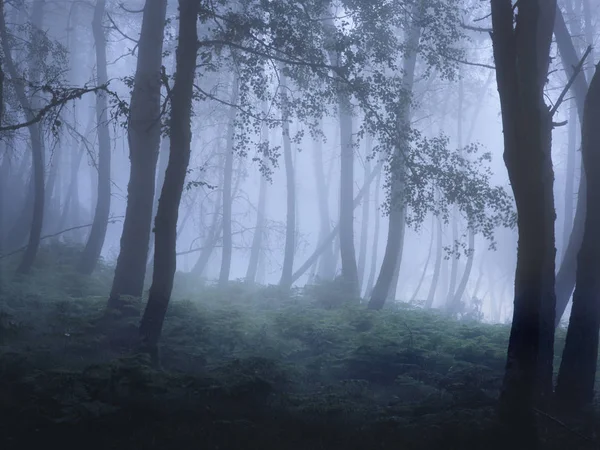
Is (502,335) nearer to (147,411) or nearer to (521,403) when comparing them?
(521,403)

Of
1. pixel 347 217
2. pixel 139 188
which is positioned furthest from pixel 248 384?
pixel 347 217

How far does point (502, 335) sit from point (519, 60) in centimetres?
700

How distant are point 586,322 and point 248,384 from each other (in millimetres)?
4959

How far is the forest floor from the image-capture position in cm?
664

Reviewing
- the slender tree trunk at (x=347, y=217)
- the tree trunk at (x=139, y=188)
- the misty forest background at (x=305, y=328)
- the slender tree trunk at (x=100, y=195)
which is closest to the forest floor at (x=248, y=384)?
the misty forest background at (x=305, y=328)

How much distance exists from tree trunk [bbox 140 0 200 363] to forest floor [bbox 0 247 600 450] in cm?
71

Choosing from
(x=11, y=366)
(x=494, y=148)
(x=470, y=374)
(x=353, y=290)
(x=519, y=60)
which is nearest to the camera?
(x=519, y=60)

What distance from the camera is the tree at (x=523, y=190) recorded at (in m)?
7.01

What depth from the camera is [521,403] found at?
699cm

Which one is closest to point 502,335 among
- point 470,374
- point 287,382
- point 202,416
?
point 470,374

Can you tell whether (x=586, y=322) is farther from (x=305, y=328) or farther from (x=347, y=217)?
(x=347, y=217)

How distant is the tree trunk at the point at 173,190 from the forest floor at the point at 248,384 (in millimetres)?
710

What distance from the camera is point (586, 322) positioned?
28.9 feet

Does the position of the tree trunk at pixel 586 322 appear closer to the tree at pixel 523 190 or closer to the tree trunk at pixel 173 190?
the tree at pixel 523 190
